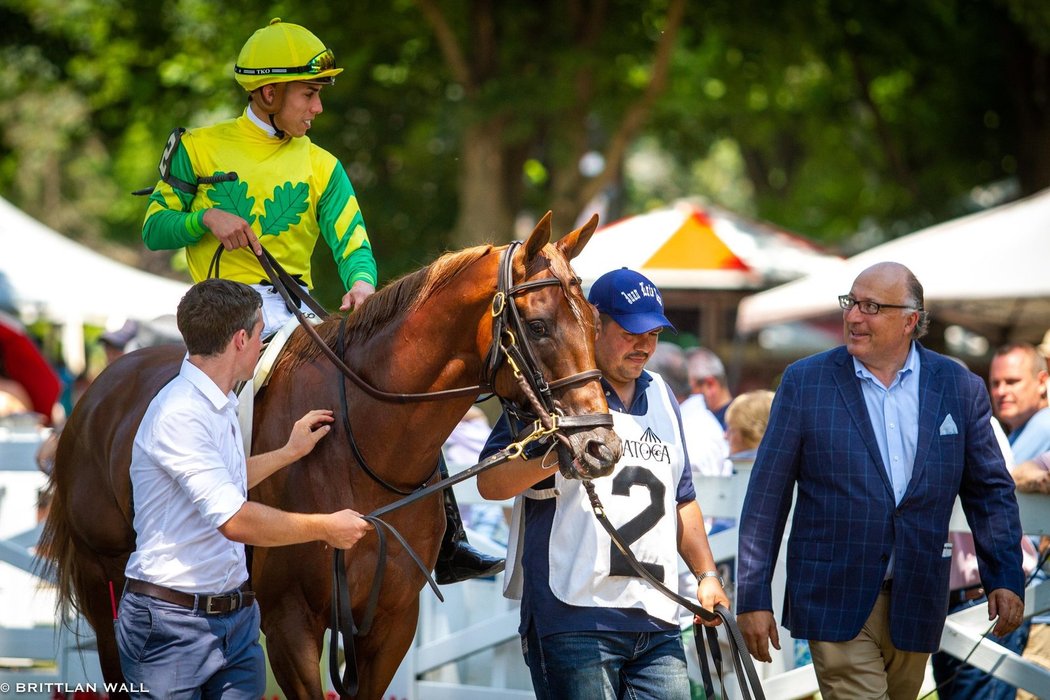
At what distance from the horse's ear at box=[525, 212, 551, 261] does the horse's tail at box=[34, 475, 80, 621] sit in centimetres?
250

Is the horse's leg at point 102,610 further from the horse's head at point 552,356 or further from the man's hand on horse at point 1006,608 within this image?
the man's hand on horse at point 1006,608

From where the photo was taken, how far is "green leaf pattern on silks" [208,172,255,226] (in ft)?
15.8

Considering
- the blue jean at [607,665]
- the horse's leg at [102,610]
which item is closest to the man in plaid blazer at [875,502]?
the blue jean at [607,665]

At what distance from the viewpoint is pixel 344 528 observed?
12.2 ft

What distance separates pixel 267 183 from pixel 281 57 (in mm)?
472

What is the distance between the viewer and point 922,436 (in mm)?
4652

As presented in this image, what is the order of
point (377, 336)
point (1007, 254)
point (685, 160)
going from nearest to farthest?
point (377, 336) → point (1007, 254) → point (685, 160)

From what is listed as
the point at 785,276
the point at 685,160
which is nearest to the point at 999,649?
the point at 785,276

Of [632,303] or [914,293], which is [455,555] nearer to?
[632,303]

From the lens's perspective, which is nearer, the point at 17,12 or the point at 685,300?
the point at 685,300

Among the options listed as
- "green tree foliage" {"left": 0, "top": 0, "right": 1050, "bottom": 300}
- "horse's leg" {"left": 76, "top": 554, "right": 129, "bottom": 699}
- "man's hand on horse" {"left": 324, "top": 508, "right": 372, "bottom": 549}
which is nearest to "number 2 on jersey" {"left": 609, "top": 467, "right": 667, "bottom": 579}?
"man's hand on horse" {"left": 324, "top": 508, "right": 372, "bottom": 549}

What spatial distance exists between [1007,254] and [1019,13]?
4547mm

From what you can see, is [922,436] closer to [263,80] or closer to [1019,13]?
[263,80]

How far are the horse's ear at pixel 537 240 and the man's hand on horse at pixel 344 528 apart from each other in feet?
3.13
